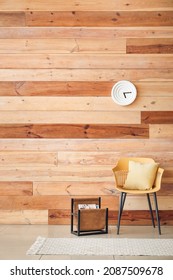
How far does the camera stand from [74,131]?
16.4ft

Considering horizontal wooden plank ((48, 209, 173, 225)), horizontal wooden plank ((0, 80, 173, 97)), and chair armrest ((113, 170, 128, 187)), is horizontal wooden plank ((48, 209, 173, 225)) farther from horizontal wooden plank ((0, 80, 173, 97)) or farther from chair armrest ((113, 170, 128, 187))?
horizontal wooden plank ((0, 80, 173, 97))

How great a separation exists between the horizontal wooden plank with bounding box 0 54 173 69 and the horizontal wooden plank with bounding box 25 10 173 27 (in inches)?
14.7

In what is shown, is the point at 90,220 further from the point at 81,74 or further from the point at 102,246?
the point at 81,74

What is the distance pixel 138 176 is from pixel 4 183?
1.53 m

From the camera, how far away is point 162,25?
16.4 feet

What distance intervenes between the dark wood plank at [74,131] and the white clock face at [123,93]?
0.98 feet

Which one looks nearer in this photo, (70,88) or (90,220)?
(90,220)

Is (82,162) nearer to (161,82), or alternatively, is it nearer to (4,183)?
(4,183)

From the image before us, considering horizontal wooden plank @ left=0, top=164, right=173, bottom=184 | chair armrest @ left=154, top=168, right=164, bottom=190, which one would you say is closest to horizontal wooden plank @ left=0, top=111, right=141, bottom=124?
horizontal wooden plank @ left=0, top=164, right=173, bottom=184

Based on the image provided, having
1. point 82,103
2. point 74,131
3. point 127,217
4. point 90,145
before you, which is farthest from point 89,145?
point 127,217

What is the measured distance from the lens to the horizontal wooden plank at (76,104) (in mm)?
4984

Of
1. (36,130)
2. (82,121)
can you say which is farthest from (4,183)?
(82,121)

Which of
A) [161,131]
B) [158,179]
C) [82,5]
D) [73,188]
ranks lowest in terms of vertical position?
[73,188]

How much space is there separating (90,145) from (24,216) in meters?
1.11
